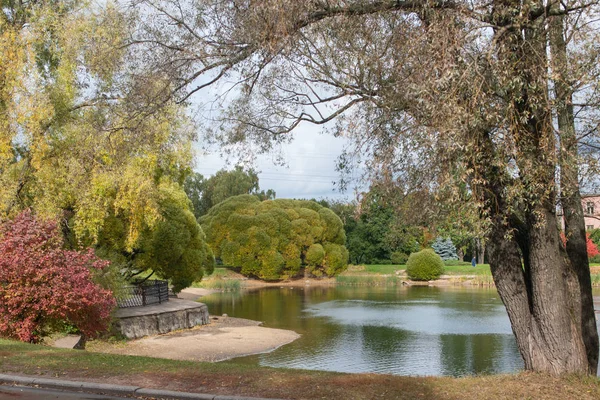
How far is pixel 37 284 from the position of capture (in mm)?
12391

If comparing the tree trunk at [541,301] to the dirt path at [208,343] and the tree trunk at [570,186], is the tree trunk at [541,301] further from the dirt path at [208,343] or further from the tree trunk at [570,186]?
the dirt path at [208,343]

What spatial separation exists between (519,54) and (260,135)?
487 centimetres

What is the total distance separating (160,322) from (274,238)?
30.1 m

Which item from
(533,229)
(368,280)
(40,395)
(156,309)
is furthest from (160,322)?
(368,280)

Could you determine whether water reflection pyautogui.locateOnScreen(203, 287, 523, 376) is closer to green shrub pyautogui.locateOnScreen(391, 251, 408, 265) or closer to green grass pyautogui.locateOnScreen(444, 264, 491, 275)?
green grass pyautogui.locateOnScreen(444, 264, 491, 275)

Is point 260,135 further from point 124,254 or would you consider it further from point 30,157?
point 124,254

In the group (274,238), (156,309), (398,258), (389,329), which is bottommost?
(389,329)

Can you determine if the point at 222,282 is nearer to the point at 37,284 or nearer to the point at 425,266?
the point at 425,266

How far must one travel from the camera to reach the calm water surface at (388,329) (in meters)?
16.8

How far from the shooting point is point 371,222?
2330 inches

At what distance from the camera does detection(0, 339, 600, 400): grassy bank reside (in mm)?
7262

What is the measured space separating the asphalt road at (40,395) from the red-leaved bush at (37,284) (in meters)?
4.63

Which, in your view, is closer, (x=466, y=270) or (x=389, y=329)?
(x=389, y=329)

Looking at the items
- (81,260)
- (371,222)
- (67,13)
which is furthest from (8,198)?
(371,222)
